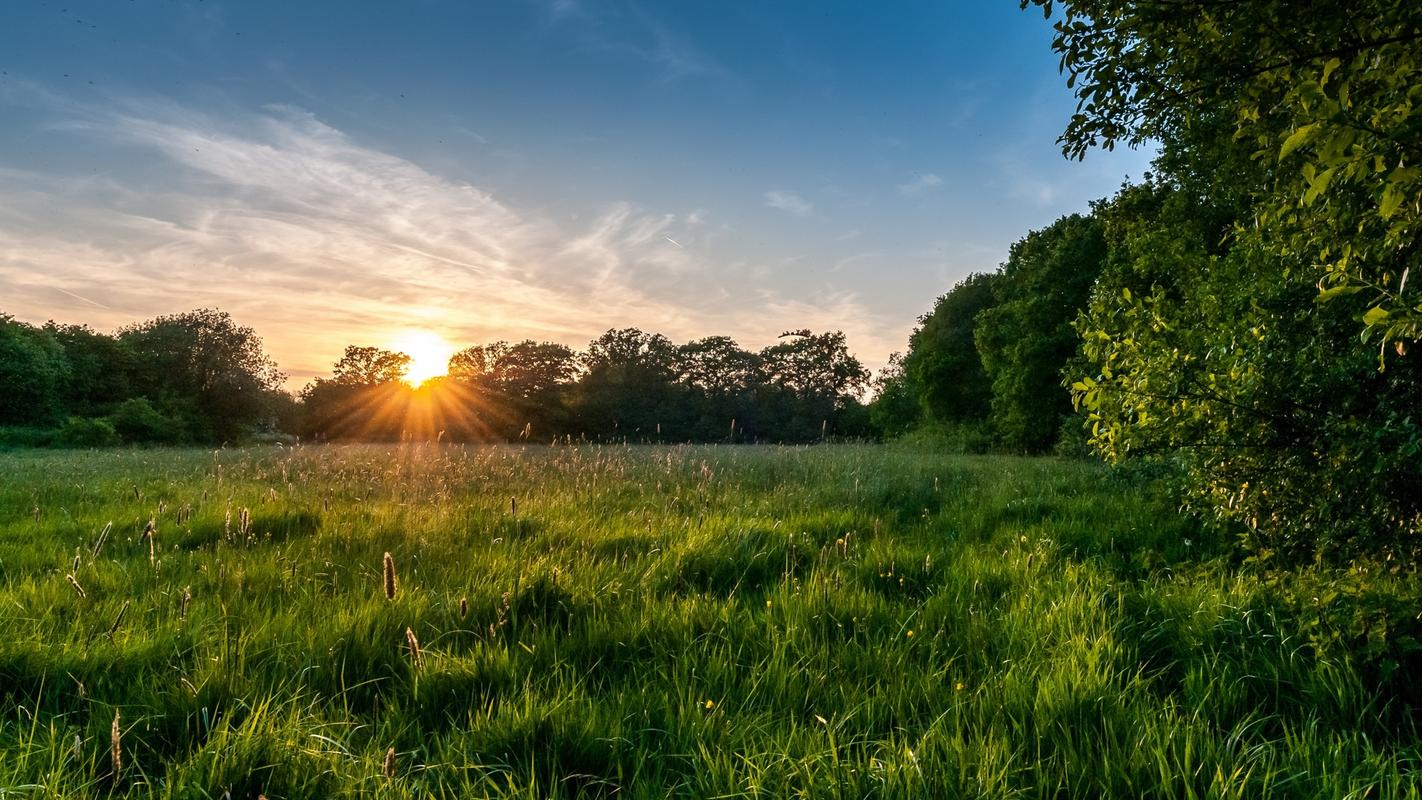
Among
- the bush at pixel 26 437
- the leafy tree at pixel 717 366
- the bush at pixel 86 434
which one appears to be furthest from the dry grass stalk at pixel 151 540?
the leafy tree at pixel 717 366

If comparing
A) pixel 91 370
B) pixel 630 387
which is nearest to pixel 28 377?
pixel 91 370

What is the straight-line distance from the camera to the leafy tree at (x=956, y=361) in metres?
34.2

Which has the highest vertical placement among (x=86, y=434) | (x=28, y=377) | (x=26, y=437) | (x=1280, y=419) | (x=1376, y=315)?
(x=28, y=377)

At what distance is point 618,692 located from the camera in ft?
8.32

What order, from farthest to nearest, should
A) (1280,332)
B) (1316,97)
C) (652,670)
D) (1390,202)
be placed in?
1. (1280,332)
2. (652,670)
3. (1316,97)
4. (1390,202)

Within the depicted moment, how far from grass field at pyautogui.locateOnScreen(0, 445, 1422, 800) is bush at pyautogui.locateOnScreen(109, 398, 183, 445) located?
48.0m

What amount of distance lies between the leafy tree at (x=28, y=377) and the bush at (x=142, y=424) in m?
3.64

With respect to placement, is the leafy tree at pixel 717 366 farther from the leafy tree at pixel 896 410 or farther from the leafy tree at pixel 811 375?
the leafy tree at pixel 896 410

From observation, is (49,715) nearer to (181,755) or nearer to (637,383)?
(181,755)

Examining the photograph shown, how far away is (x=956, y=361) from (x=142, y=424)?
176 ft

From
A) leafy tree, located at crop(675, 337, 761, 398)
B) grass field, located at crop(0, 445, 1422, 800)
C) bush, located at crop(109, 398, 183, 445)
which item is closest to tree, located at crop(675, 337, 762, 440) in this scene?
leafy tree, located at crop(675, 337, 761, 398)

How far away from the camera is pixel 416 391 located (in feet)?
179

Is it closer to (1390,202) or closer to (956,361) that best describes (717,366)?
(956,361)

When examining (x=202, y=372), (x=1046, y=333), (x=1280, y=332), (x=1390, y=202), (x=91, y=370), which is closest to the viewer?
(x=1390, y=202)
